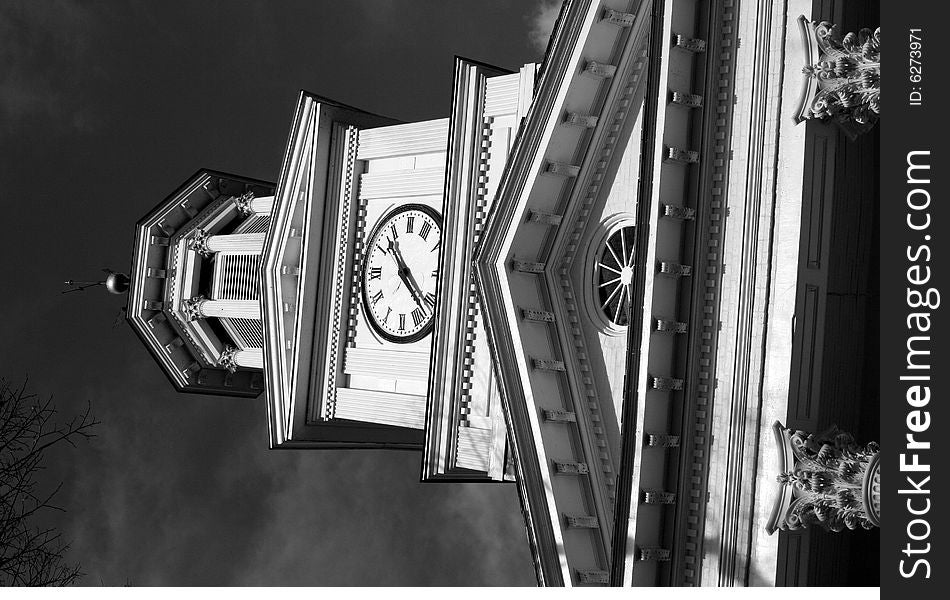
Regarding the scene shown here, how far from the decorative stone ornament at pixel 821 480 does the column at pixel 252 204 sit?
1908 cm

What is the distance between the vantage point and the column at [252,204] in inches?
1136

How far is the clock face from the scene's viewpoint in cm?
2259

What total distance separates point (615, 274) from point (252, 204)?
15138 mm

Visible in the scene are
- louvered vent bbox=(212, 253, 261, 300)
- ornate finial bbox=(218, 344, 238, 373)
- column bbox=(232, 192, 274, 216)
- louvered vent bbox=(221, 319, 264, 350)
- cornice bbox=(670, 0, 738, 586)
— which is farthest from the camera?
ornate finial bbox=(218, 344, 238, 373)

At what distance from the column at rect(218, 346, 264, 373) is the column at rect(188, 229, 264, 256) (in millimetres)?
3145

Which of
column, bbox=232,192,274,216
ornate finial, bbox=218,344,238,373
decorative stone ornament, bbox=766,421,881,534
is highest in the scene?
column, bbox=232,192,274,216

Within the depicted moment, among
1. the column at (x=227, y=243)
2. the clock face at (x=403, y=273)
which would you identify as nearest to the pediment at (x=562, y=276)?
the clock face at (x=403, y=273)

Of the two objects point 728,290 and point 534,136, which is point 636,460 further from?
point 534,136

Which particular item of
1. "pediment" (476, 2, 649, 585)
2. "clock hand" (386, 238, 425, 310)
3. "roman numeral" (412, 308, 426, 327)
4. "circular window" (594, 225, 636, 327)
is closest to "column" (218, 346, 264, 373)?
"clock hand" (386, 238, 425, 310)

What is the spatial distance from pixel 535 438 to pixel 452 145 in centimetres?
757

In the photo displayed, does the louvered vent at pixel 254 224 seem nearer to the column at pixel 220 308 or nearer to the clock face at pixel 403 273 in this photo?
the column at pixel 220 308

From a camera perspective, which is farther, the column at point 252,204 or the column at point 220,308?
the column at point 252,204

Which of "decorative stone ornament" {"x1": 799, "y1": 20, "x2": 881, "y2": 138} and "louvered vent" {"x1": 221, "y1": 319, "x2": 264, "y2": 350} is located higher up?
"decorative stone ornament" {"x1": 799, "y1": 20, "x2": 881, "y2": 138}

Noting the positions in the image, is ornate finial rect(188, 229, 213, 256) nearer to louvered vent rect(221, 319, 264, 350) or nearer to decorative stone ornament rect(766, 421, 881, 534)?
louvered vent rect(221, 319, 264, 350)
